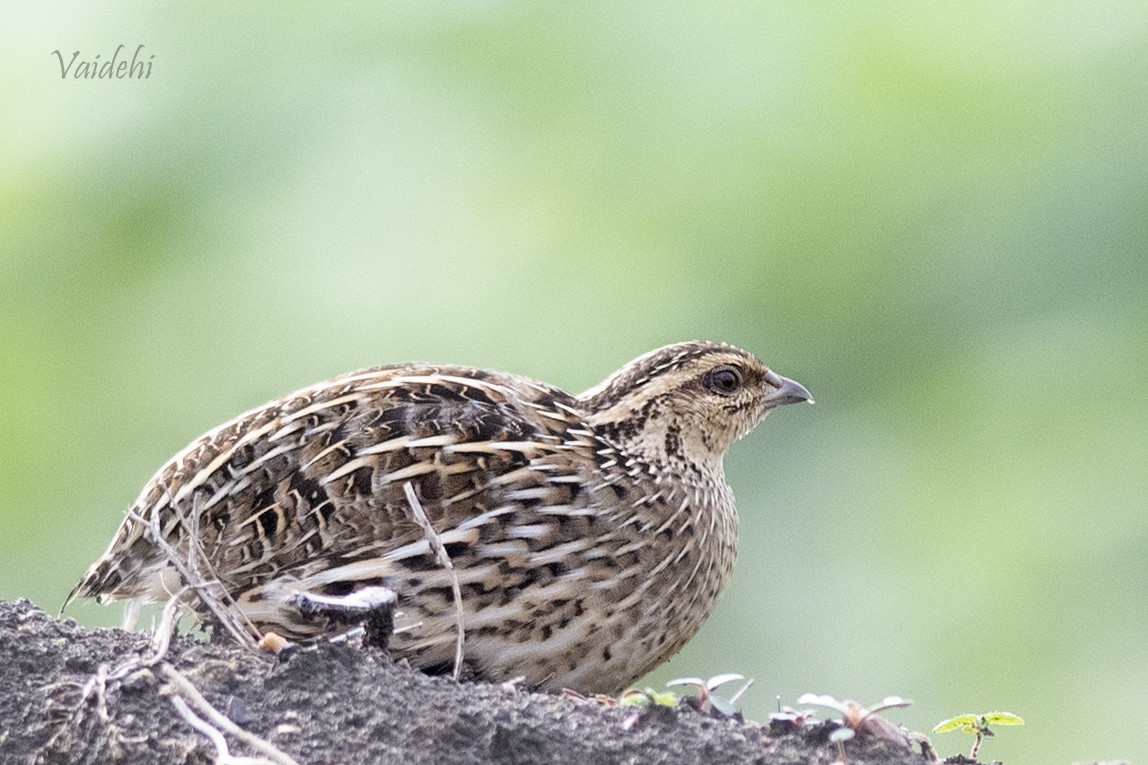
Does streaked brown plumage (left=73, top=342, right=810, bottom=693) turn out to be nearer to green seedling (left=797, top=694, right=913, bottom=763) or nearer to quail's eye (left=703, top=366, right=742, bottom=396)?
quail's eye (left=703, top=366, right=742, bottom=396)

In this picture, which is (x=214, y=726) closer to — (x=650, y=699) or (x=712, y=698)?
(x=650, y=699)

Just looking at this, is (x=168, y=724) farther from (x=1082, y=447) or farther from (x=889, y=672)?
(x=1082, y=447)

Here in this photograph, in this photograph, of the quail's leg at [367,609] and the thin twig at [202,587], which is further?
the quail's leg at [367,609]

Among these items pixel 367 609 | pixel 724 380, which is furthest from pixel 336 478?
pixel 724 380

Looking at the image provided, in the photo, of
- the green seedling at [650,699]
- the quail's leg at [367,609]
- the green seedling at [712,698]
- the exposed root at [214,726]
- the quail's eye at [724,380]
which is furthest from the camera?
the quail's eye at [724,380]

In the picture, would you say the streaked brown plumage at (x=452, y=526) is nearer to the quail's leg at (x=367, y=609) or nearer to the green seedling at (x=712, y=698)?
the quail's leg at (x=367, y=609)

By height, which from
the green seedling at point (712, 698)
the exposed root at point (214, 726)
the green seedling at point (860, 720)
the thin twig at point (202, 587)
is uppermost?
the green seedling at point (860, 720)

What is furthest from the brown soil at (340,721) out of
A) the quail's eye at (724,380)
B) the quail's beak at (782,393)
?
the quail's beak at (782,393)
